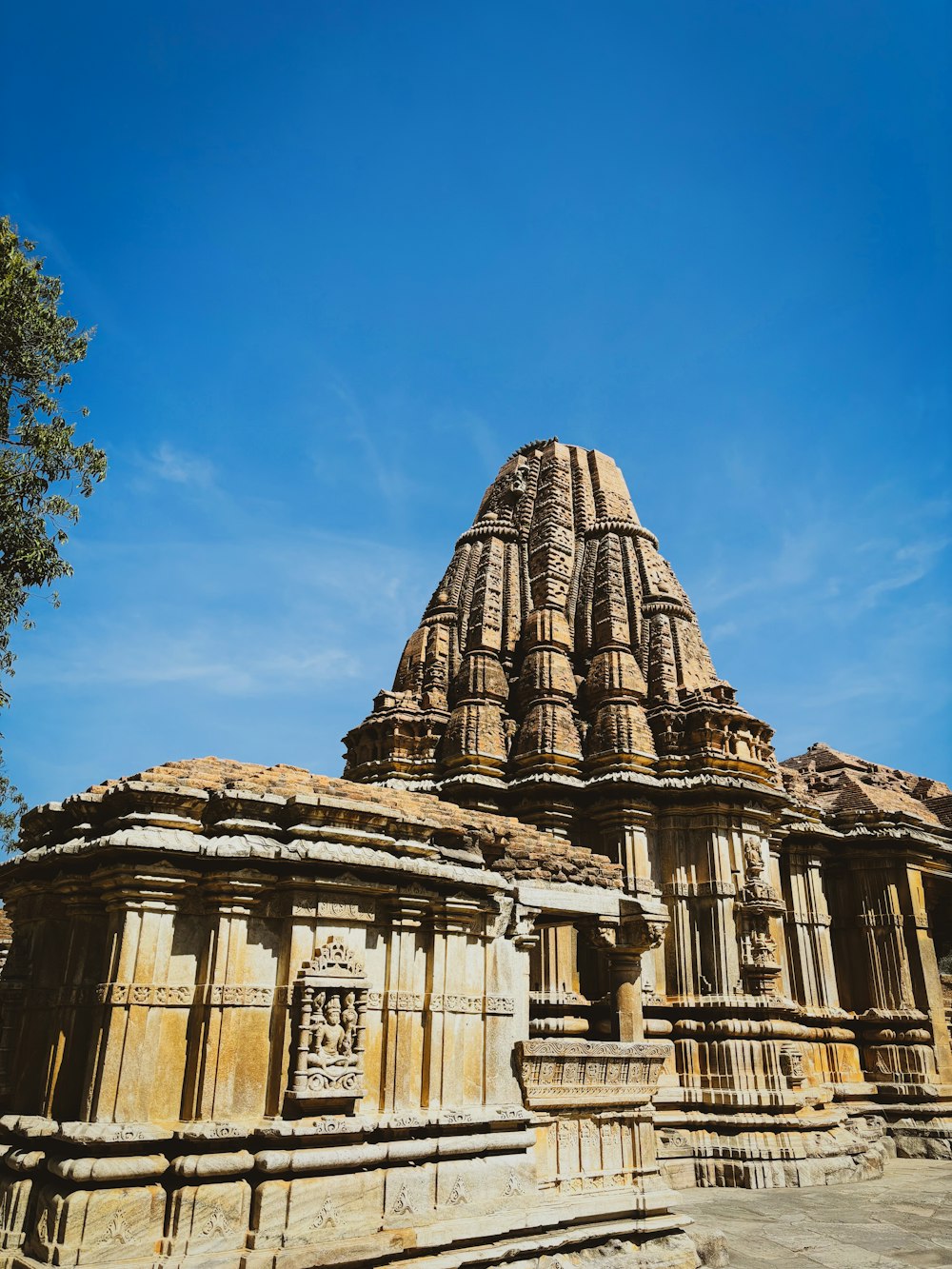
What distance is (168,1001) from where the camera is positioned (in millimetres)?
7941


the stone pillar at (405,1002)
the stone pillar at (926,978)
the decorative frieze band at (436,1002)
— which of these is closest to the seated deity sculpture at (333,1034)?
the decorative frieze band at (436,1002)

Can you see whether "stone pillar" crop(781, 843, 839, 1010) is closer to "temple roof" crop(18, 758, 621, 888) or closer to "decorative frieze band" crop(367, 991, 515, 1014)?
"temple roof" crop(18, 758, 621, 888)

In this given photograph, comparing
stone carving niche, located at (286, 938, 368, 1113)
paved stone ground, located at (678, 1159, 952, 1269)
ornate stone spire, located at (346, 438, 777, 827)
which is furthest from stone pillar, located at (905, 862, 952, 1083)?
stone carving niche, located at (286, 938, 368, 1113)

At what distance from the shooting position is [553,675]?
19.8 m

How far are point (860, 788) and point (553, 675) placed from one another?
9548 millimetres

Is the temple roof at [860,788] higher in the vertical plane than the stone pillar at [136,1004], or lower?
higher

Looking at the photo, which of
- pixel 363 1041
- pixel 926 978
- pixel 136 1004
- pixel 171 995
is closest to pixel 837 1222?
pixel 363 1041

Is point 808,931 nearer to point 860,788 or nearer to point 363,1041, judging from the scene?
point 860,788

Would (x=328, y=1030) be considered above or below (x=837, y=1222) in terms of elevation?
above

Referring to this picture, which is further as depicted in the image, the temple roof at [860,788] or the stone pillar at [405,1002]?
the temple roof at [860,788]

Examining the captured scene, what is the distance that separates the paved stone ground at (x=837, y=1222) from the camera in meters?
10.6

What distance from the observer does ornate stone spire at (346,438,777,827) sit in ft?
61.4

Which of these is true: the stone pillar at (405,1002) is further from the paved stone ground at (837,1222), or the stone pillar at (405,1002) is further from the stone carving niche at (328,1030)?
the paved stone ground at (837,1222)

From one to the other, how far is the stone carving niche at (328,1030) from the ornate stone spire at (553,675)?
32.6 feet
